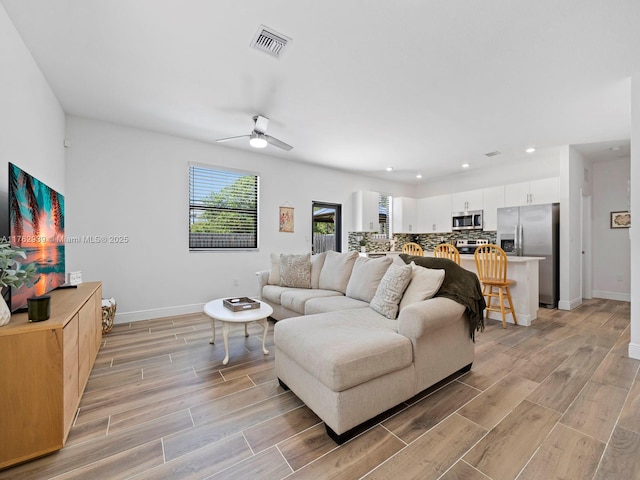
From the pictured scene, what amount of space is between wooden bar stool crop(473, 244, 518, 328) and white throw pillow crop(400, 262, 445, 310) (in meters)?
1.79

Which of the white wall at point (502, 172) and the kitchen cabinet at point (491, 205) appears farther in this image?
the kitchen cabinet at point (491, 205)

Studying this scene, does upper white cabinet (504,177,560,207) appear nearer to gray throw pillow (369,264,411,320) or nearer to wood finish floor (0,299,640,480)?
wood finish floor (0,299,640,480)

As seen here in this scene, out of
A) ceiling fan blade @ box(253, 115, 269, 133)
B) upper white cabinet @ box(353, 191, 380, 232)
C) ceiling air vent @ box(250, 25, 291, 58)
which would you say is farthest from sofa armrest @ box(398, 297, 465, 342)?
upper white cabinet @ box(353, 191, 380, 232)

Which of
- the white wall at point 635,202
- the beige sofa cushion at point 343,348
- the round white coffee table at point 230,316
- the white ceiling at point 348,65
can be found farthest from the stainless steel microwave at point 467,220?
the round white coffee table at point 230,316

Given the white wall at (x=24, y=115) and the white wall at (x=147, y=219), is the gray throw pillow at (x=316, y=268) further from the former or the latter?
the white wall at (x=24, y=115)

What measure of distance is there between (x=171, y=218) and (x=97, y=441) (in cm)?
304

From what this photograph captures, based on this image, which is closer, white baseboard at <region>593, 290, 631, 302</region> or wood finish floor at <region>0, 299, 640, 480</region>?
wood finish floor at <region>0, 299, 640, 480</region>

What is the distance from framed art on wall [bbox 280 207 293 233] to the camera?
5062mm

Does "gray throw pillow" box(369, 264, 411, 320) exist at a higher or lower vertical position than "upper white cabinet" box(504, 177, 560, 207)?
lower

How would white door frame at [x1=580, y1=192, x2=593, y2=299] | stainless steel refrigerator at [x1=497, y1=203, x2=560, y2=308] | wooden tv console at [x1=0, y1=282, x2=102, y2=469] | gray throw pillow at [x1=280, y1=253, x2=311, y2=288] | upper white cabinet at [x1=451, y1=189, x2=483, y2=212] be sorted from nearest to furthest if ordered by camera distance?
wooden tv console at [x1=0, y1=282, x2=102, y2=469] → gray throw pillow at [x1=280, y1=253, x2=311, y2=288] → stainless steel refrigerator at [x1=497, y1=203, x2=560, y2=308] → white door frame at [x1=580, y1=192, x2=593, y2=299] → upper white cabinet at [x1=451, y1=189, x2=483, y2=212]

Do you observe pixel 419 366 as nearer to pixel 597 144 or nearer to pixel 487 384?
pixel 487 384

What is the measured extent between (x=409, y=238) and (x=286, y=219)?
375cm

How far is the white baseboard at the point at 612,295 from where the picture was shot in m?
5.04

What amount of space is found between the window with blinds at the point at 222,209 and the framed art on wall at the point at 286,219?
483 mm
